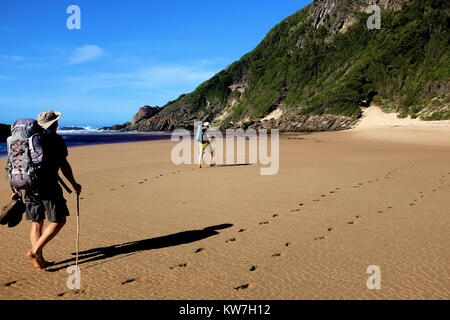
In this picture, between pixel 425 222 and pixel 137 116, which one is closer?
pixel 425 222

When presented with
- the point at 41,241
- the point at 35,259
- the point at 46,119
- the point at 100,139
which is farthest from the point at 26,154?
the point at 100,139

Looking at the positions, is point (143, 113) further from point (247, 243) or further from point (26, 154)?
point (26, 154)

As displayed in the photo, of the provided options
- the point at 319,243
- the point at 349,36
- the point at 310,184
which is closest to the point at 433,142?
the point at 310,184

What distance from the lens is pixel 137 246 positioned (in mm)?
5367

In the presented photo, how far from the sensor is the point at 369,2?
80.1 metres

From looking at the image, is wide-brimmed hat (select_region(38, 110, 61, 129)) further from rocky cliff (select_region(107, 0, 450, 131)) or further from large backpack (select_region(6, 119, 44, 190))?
rocky cliff (select_region(107, 0, 450, 131))

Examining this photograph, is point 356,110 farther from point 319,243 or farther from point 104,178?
point 319,243

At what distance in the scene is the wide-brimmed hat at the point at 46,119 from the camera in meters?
4.40

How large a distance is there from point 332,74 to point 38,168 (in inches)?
2936

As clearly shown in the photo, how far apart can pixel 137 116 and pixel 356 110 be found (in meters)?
91.5

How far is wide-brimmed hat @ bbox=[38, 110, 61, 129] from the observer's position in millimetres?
4402

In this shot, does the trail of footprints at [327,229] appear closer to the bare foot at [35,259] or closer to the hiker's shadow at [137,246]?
the hiker's shadow at [137,246]

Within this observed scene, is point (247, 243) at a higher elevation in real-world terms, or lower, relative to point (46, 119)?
lower
